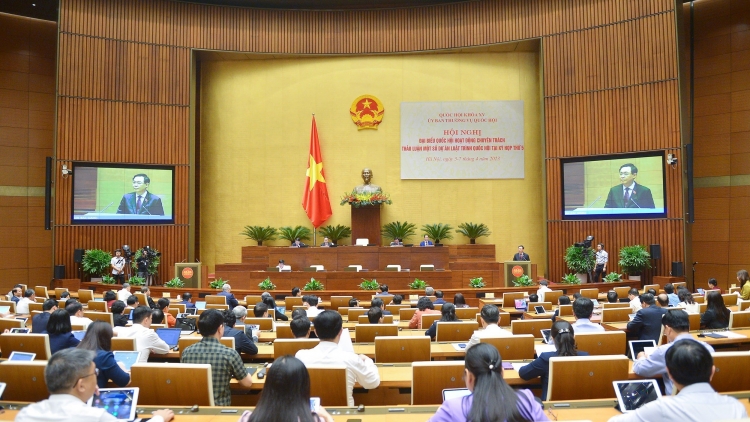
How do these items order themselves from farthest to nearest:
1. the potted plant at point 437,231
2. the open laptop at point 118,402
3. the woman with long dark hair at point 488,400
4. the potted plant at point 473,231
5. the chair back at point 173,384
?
the potted plant at point 473,231 < the potted plant at point 437,231 < the chair back at point 173,384 < the open laptop at point 118,402 < the woman with long dark hair at point 488,400

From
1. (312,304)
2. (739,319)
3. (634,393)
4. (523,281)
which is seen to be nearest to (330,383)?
(634,393)

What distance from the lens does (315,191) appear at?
1462 centimetres

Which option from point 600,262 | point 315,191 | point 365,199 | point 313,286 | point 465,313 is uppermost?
point 315,191

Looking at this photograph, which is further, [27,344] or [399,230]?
[399,230]

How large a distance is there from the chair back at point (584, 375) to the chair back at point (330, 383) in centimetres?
110

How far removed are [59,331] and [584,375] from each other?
351cm

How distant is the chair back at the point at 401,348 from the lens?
405cm

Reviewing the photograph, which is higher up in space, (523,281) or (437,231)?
(437,231)

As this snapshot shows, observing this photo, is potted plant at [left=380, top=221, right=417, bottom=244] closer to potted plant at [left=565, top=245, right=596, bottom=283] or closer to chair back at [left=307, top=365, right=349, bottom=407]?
potted plant at [left=565, top=245, right=596, bottom=283]

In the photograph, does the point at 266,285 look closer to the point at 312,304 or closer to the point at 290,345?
the point at 312,304

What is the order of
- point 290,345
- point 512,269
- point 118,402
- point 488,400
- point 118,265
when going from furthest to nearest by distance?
point 118,265 → point 512,269 → point 290,345 → point 118,402 → point 488,400

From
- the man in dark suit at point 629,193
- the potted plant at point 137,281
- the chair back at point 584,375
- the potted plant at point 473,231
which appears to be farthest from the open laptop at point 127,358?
the man in dark suit at point 629,193

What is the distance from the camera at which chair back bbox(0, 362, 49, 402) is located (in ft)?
10.1

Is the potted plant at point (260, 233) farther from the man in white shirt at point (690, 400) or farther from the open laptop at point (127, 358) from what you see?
the man in white shirt at point (690, 400)
